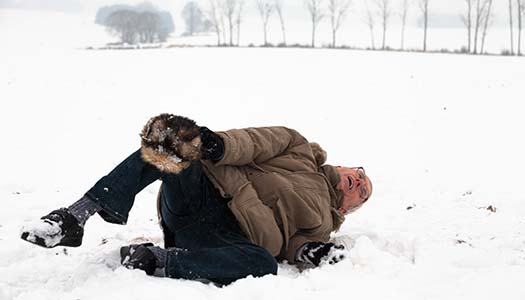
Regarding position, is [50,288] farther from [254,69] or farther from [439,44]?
[439,44]

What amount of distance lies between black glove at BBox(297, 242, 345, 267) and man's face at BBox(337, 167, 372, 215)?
47 cm

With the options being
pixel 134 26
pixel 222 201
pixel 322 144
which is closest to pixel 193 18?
pixel 134 26

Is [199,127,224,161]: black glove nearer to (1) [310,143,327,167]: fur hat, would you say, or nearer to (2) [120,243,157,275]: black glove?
(2) [120,243,157,275]: black glove

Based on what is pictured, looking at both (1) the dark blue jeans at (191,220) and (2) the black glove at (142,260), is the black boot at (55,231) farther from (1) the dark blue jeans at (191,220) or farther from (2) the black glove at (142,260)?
(2) the black glove at (142,260)

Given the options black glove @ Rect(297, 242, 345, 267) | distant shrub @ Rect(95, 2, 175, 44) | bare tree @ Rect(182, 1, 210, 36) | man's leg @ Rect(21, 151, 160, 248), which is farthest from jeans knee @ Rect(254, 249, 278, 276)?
bare tree @ Rect(182, 1, 210, 36)

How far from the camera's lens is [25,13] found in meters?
68.0

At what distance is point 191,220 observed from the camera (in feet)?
9.58

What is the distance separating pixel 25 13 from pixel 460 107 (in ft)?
220

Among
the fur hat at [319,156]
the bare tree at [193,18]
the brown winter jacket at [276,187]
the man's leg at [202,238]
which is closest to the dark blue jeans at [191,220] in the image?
the man's leg at [202,238]

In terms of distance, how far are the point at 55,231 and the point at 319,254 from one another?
4.71ft

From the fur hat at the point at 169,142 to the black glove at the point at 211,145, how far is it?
17 cm

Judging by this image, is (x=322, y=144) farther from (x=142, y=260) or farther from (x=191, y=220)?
(x=142, y=260)

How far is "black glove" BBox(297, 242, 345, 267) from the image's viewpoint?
302 cm

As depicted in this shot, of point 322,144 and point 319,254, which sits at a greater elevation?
point 319,254
